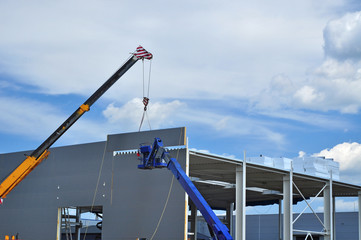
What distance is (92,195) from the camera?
3784 centimetres

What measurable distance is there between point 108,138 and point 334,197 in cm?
2853

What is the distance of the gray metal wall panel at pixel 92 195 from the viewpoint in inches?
1348

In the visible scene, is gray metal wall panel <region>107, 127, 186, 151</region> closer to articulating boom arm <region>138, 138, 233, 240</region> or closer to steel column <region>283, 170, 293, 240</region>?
articulating boom arm <region>138, 138, 233, 240</region>

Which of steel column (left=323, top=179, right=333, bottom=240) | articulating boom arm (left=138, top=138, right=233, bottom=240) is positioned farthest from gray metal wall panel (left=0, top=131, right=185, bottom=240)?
steel column (left=323, top=179, right=333, bottom=240)

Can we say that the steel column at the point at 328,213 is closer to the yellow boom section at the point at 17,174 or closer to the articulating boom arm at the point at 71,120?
the articulating boom arm at the point at 71,120

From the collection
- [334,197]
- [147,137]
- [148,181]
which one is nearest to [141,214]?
[148,181]

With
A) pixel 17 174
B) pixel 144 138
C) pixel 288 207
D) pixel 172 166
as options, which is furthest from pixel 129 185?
pixel 288 207

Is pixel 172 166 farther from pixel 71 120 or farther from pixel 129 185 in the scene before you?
pixel 71 120

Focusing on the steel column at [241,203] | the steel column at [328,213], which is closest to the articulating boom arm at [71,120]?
the steel column at [241,203]

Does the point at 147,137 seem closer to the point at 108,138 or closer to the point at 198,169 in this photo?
the point at 108,138

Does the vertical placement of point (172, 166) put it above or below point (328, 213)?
above

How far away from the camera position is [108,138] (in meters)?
37.7

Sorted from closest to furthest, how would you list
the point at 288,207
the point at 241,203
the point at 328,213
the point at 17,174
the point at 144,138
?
the point at 144,138 → the point at 17,174 → the point at 241,203 → the point at 288,207 → the point at 328,213

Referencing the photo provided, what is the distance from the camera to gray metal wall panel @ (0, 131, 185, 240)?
112 ft
